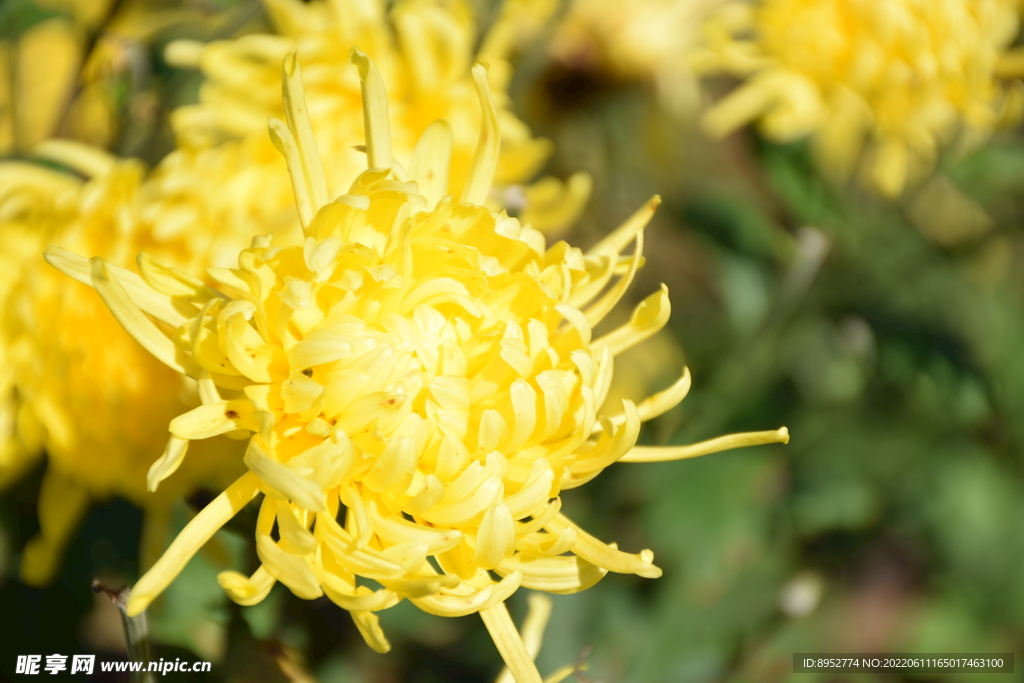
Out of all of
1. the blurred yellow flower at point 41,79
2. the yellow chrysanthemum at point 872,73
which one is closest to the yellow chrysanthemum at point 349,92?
the blurred yellow flower at point 41,79

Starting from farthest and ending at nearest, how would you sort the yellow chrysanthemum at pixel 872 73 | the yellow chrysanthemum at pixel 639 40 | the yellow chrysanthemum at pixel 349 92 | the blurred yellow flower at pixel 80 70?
the yellow chrysanthemum at pixel 639 40
the yellow chrysanthemum at pixel 872 73
the blurred yellow flower at pixel 80 70
the yellow chrysanthemum at pixel 349 92

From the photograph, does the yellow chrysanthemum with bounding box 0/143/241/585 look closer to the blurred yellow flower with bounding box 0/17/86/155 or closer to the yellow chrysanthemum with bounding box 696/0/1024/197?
the blurred yellow flower with bounding box 0/17/86/155

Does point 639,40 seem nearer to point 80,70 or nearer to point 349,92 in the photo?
point 349,92

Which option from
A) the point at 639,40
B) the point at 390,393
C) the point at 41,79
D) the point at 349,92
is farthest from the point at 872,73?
the point at 41,79

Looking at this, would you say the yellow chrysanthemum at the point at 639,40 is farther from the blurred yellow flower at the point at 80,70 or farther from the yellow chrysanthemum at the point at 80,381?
the yellow chrysanthemum at the point at 80,381

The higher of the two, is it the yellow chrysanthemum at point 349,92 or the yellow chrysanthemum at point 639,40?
the yellow chrysanthemum at point 349,92

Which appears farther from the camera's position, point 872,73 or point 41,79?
point 872,73
